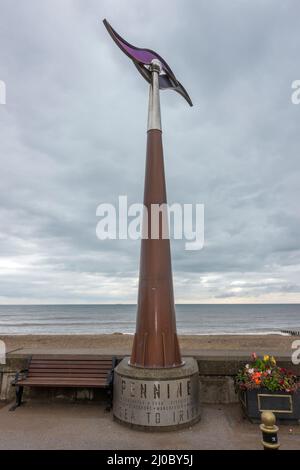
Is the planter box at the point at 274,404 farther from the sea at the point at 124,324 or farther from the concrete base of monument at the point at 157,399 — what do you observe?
the sea at the point at 124,324

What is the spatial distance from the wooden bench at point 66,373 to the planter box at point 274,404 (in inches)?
94.0

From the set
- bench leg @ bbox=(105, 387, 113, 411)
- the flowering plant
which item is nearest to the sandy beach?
bench leg @ bbox=(105, 387, 113, 411)

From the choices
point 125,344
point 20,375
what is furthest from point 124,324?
point 20,375

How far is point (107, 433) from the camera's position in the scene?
5.05 meters

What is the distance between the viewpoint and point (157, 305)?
6137 mm

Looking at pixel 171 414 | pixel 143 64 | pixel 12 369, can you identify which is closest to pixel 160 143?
pixel 143 64

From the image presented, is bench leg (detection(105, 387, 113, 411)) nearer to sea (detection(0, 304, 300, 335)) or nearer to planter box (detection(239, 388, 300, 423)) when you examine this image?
planter box (detection(239, 388, 300, 423))

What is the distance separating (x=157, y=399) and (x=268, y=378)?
6.10 ft

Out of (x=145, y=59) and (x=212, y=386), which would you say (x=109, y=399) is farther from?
(x=145, y=59)

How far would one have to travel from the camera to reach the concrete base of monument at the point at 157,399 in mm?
5234

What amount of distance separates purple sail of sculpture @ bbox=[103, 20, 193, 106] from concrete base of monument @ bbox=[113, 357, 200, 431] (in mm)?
5761

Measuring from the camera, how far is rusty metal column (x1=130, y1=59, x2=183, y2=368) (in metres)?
5.92

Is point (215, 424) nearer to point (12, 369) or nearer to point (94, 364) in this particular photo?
point (94, 364)

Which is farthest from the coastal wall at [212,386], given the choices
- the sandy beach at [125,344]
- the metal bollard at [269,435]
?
the sandy beach at [125,344]
